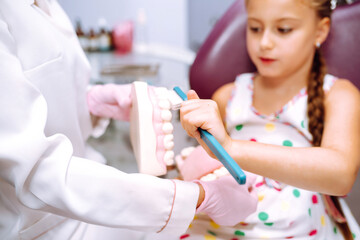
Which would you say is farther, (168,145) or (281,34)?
(281,34)

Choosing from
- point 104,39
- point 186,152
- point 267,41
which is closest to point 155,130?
point 186,152

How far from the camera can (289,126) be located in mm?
862

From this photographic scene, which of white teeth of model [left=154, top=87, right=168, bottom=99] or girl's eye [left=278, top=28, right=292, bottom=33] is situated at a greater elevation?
girl's eye [left=278, top=28, right=292, bottom=33]

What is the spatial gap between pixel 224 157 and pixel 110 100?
0.50m

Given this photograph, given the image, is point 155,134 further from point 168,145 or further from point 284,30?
point 284,30

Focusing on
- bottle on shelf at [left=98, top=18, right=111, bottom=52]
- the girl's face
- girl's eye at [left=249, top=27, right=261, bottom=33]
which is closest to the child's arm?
the girl's face

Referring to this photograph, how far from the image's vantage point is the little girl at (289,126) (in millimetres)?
617

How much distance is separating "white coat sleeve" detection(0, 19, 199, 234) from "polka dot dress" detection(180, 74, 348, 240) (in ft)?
0.62

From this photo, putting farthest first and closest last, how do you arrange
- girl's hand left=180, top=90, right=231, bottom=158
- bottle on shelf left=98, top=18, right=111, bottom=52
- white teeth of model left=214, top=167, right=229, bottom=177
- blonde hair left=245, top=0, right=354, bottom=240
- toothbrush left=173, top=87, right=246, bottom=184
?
bottle on shelf left=98, top=18, right=111, bottom=52 < blonde hair left=245, top=0, right=354, bottom=240 < white teeth of model left=214, top=167, right=229, bottom=177 < girl's hand left=180, top=90, right=231, bottom=158 < toothbrush left=173, top=87, right=246, bottom=184

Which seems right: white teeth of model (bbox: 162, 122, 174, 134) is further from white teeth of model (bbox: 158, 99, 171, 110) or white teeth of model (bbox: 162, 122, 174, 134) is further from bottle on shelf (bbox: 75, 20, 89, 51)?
bottle on shelf (bbox: 75, 20, 89, 51)

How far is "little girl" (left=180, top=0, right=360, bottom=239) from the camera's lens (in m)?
0.62

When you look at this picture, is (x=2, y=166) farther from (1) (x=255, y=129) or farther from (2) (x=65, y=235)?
(1) (x=255, y=129)

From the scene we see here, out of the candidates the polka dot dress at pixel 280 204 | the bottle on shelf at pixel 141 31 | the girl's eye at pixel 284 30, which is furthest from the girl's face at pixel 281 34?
the bottle on shelf at pixel 141 31

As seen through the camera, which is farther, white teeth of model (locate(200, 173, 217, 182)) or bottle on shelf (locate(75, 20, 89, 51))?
bottle on shelf (locate(75, 20, 89, 51))
